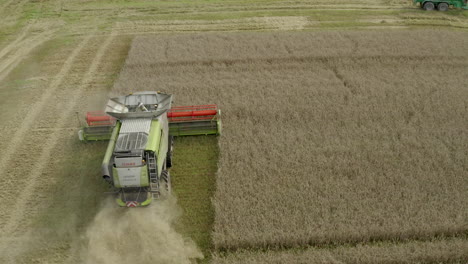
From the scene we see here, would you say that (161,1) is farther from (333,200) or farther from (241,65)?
(333,200)

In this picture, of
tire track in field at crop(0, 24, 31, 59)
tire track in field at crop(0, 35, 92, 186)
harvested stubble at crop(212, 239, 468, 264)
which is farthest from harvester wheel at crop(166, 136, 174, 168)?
tire track in field at crop(0, 24, 31, 59)

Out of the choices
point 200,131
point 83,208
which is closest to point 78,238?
point 83,208

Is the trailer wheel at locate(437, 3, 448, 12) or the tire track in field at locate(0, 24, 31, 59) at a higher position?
the trailer wheel at locate(437, 3, 448, 12)

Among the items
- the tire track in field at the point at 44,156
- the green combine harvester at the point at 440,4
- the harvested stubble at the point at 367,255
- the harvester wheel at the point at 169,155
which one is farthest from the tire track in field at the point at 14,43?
the green combine harvester at the point at 440,4

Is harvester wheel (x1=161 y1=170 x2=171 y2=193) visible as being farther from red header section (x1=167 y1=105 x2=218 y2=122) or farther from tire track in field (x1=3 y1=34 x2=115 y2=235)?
tire track in field (x1=3 y1=34 x2=115 y2=235)

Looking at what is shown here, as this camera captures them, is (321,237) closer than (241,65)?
Yes

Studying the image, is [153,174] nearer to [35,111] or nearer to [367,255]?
[367,255]
